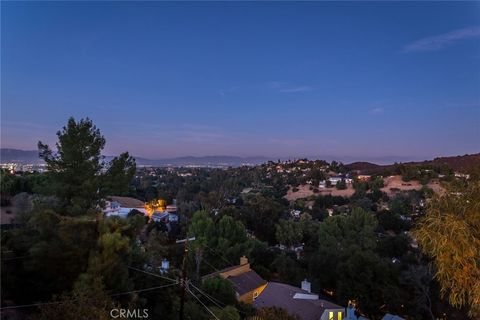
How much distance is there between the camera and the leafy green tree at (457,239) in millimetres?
4305

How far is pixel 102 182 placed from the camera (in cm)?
1316

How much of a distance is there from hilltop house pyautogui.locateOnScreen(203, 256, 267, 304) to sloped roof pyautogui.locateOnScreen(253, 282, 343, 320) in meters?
0.42

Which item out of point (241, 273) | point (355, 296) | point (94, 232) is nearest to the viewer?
point (94, 232)

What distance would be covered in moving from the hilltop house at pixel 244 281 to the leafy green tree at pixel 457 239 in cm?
1201

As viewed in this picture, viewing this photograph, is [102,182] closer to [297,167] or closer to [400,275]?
[400,275]

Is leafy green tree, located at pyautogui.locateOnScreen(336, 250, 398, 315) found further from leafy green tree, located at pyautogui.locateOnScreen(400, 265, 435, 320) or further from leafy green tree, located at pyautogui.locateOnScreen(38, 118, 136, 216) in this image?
leafy green tree, located at pyautogui.locateOnScreen(38, 118, 136, 216)

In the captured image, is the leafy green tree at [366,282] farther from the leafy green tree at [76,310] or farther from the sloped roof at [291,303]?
the leafy green tree at [76,310]

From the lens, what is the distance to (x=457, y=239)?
4.30 metres

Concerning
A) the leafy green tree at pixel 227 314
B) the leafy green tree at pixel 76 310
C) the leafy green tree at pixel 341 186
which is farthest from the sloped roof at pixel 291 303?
the leafy green tree at pixel 341 186

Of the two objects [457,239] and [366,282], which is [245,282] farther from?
[457,239]

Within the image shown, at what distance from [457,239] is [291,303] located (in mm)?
12055

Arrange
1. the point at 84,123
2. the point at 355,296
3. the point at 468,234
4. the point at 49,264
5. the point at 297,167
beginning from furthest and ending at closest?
the point at 297,167 → the point at 355,296 → the point at 84,123 → the point at 49,264 → the point at 468,234

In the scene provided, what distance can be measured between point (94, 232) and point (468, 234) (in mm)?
7588

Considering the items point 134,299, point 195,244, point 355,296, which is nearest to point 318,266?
point 355,296
